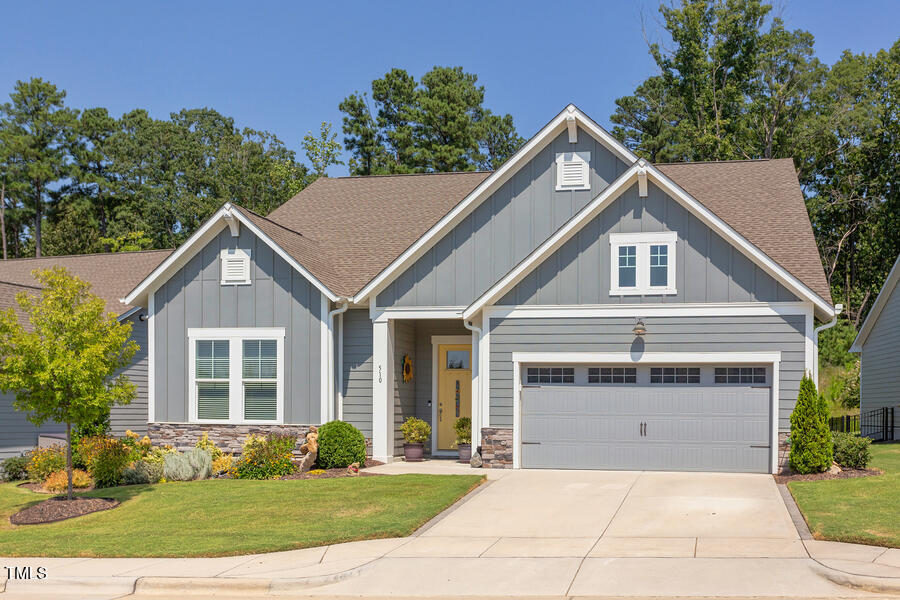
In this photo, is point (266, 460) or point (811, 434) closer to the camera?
point (811, 434)

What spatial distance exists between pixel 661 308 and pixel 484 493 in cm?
535

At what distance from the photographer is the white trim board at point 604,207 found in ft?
57.7

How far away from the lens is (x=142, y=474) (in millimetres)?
18672

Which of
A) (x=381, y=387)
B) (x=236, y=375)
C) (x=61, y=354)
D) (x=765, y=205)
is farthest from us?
(x=765, y=205)

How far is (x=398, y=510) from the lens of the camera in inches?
560

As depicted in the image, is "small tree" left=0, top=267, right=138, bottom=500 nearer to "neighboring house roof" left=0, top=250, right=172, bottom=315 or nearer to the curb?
"neighboring house roof" left=0, top=250, right=172, bottom=315

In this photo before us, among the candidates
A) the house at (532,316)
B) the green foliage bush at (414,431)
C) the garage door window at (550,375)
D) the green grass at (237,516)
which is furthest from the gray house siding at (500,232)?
the green grass at (237,516)

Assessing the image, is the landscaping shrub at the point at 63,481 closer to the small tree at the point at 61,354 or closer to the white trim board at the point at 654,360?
the small tree at the point at 61,354

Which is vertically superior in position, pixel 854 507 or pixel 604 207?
pixel 604 207

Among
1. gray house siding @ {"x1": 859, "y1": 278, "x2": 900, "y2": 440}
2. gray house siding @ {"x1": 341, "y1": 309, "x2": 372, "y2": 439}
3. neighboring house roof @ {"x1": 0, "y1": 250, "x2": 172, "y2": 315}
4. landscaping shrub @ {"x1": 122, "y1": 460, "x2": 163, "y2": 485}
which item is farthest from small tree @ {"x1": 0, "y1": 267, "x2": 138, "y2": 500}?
gray house siding @ {"x1": 859, "y1": 278, "x2": 900, "y2": 440}

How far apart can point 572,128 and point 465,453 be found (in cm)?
750

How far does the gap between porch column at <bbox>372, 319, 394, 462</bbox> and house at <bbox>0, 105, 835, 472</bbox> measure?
36mm

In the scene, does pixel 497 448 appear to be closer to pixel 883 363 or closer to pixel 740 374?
pixel 740 374

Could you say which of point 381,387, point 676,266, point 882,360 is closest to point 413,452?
point 381,387
